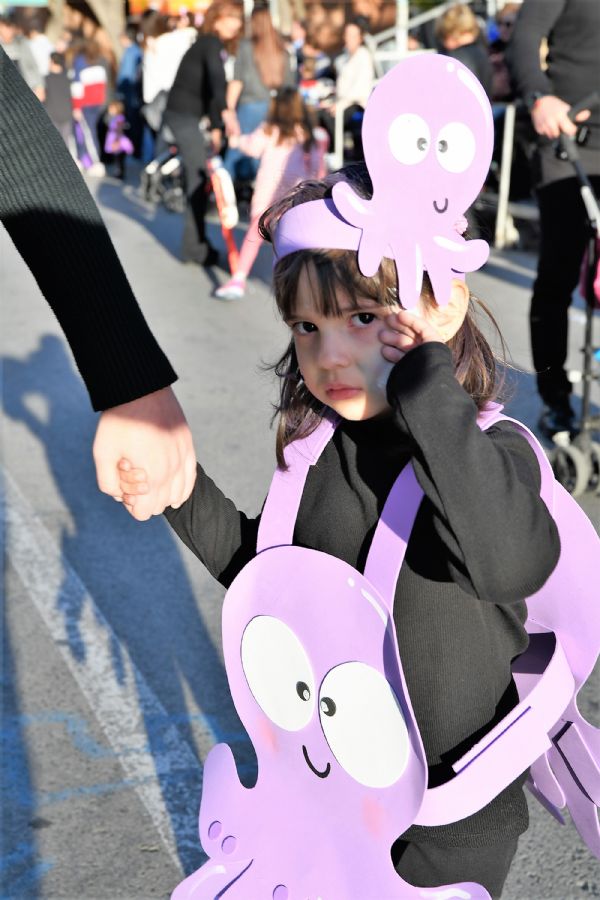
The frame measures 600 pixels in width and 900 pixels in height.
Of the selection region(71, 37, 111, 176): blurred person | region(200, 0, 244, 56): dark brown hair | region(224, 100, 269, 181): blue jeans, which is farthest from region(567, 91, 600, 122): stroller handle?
region(71, 37, 111, 176): blurred person

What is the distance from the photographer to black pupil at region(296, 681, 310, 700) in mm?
1596

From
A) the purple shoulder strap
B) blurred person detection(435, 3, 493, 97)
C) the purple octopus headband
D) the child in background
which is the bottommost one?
the child in background

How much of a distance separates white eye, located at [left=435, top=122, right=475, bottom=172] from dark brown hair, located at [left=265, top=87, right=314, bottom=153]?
22.8ft

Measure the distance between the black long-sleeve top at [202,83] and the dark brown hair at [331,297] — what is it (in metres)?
7.78

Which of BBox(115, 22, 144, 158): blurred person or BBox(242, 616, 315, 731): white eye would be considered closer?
BBox(242, 616, 315, 731): white eye

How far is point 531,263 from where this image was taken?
30.2ft

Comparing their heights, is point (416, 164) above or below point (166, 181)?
above

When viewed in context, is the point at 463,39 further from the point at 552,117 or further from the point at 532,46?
the point at 552,117

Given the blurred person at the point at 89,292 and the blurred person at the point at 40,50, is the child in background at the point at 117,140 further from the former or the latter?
the blurred person at the point at 89,292

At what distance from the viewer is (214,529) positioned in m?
1.84

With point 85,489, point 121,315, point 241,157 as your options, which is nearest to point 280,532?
point 121,315

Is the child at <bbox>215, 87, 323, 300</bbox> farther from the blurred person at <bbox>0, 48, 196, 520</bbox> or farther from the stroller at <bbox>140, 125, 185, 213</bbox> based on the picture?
the blurred person at <bbox>0, 48, 196, 520</bbox>

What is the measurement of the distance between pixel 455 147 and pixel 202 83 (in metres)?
8.30

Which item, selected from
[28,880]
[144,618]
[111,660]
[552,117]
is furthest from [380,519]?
[552,117]
